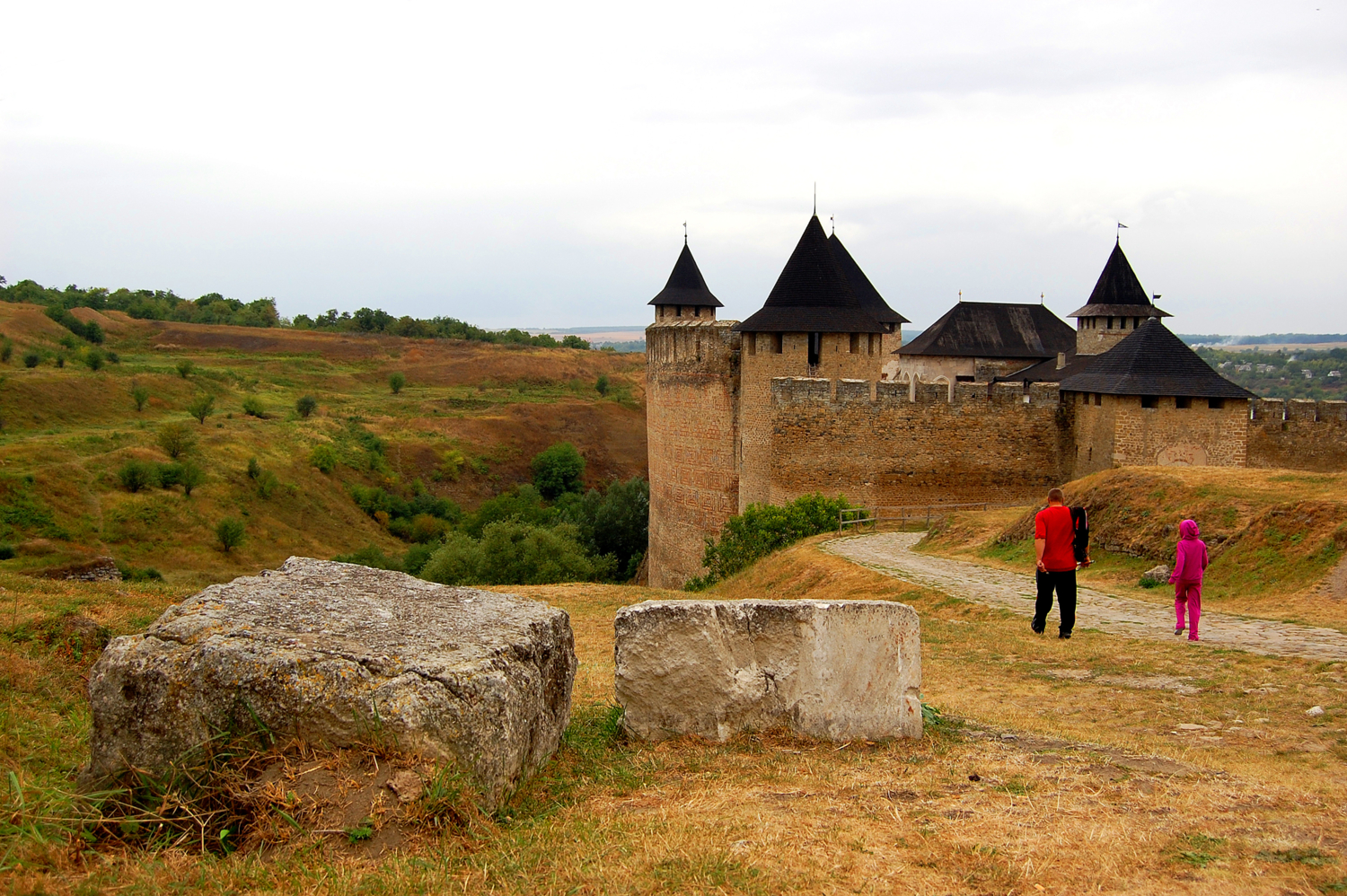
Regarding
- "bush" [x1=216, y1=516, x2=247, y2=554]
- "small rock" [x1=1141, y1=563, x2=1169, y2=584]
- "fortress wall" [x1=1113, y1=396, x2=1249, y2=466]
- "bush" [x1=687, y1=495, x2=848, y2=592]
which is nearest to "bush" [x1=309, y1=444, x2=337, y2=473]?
"bush" [x1=216, y1=516, x2=247, y2=554]

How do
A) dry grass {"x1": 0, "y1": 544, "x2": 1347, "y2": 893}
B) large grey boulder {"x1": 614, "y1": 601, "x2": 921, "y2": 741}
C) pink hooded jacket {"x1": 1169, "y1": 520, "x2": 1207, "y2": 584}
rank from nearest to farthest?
dry grass {"x1": 0, "y1": 544, "x2": 1347, "y2": 893} < large grey boulder {"x1": 614, "y1": 601, "x2": 921, "y2": 741} < pink hooded jacket {"x1": 1169, "y1": 520, "x2": 1207, "y2": 584}

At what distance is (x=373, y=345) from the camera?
8231 centimetres

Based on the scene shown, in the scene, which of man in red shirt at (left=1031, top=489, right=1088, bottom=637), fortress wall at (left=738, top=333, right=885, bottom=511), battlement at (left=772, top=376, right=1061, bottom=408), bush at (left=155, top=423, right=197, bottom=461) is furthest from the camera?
bush at (left=155, top=423, right=197, bottom=461)

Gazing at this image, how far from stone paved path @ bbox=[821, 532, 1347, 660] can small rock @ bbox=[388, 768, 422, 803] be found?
741 centimetres

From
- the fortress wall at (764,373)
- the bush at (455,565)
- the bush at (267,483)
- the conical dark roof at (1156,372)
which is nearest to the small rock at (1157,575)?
the conical dark roof at (1156,372)

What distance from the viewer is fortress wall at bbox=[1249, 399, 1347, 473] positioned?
20.5 metres

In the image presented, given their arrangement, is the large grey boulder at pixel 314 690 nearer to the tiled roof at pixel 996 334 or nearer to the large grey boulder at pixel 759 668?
the large grey boulder at pixel 759 668

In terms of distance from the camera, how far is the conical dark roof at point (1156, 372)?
18969 mm

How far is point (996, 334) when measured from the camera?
1280 inches

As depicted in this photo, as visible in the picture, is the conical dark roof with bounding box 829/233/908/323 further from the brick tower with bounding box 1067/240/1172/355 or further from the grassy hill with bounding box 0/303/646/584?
the grassy hill with bounding box 0/303/646/584

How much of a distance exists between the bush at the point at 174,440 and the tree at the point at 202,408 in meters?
4.89

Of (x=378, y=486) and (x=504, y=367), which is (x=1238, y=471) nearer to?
(x=378, y=486)

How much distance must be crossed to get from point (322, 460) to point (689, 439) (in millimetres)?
27092

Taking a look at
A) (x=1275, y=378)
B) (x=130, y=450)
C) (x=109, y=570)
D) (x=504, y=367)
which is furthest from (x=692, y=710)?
(x=1275, y=378)
